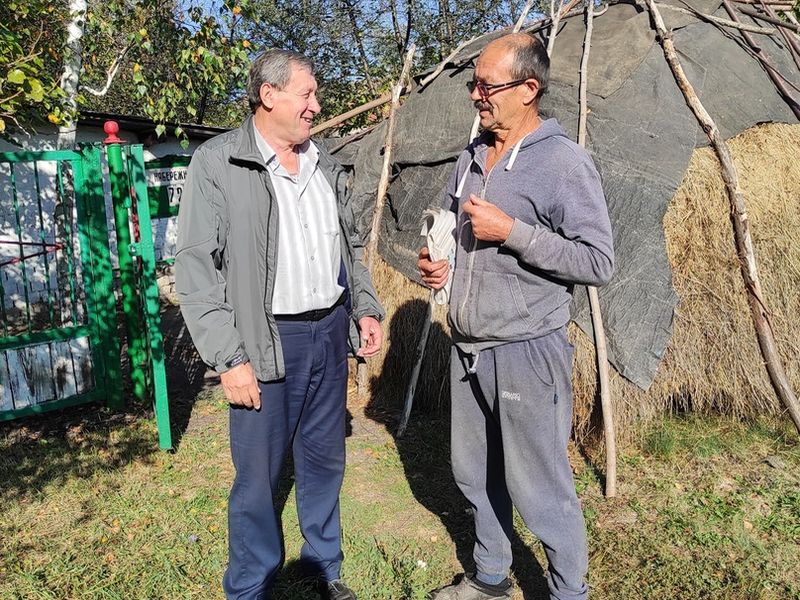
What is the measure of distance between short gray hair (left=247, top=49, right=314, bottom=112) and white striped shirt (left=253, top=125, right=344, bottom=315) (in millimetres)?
181

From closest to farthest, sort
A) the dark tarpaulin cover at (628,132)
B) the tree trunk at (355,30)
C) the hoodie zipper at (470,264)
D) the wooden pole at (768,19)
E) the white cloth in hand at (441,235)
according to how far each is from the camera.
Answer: the hoodie zipper at (470,264) → the white cloth in hand at (441,235) → the dark tarpaulin cover at (628,132) → the wooden pole at (768,19) → the tree trunk at (355,30)

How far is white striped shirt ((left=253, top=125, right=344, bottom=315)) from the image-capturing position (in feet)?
9.09

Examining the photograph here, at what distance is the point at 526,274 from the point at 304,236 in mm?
898

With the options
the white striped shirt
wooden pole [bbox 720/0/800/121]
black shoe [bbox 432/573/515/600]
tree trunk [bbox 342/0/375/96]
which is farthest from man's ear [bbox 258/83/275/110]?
tree trunk [bbox 342/0/375/96]

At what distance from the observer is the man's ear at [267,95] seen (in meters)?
2.67

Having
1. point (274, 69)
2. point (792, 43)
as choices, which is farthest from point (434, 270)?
point (792, 43)

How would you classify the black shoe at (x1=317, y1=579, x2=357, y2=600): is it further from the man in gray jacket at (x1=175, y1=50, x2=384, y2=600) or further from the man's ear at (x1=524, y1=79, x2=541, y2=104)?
the man's ear at (x1=524, y1=79, x2=541, y2=104)

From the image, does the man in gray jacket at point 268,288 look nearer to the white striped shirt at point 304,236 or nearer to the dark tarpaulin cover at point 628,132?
the white striped shirt at point 304,236

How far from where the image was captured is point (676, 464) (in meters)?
4.66

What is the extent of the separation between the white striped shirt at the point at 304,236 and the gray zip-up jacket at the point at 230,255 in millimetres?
70

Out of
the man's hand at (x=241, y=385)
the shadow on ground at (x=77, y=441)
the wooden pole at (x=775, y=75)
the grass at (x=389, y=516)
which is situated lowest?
the grass at (x=389, y=516)

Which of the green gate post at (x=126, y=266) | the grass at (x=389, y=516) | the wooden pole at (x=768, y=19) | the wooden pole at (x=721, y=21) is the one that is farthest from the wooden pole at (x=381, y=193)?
the wooden pole at (x=768, y=19)

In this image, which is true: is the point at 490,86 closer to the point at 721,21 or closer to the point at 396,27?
the point at 721,21

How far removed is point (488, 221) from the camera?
98.7 inches
